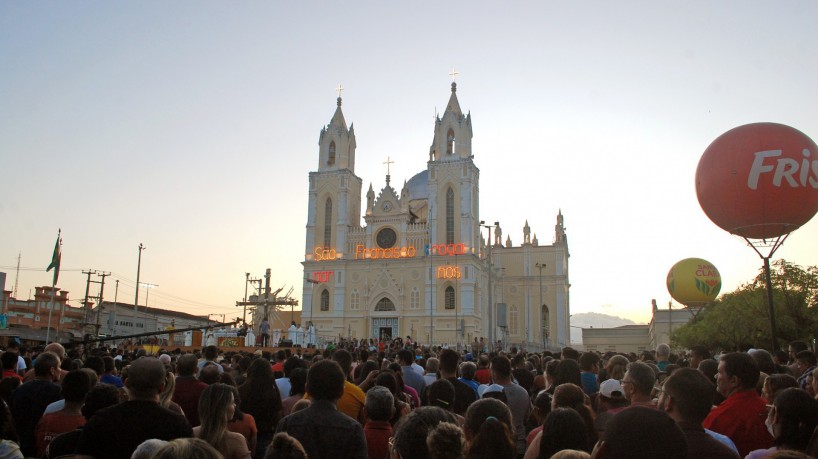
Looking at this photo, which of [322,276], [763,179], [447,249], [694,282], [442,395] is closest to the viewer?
[442,395]

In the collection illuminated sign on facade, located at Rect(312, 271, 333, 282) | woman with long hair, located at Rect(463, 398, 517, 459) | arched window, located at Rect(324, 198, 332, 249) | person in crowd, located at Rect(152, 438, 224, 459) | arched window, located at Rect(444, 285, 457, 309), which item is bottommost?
woman with long hair, located at Rect(463, 398, 517, 459)

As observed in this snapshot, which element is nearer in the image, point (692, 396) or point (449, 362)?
point (692, 396)

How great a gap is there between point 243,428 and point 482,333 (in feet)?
184

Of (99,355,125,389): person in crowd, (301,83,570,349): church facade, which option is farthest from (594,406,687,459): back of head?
(301,83,570,349): church facade

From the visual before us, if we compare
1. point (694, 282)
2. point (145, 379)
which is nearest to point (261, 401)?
point (145, 379)

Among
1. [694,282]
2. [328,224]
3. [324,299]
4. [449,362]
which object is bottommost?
[449,362]

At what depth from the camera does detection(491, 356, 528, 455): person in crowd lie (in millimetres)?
8273

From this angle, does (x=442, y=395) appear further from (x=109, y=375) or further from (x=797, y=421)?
(x=109, y=375)

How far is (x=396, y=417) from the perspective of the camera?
7336mm

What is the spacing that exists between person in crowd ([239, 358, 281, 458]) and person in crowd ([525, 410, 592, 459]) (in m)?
3.62

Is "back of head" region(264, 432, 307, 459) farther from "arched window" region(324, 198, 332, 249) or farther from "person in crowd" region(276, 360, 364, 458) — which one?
"arched window" region(324, 198, 332, 249)

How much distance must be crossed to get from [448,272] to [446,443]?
55.5 metres

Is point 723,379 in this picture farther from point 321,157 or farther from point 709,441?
point 321,157

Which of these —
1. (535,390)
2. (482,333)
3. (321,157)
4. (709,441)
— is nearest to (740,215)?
(535,390)
